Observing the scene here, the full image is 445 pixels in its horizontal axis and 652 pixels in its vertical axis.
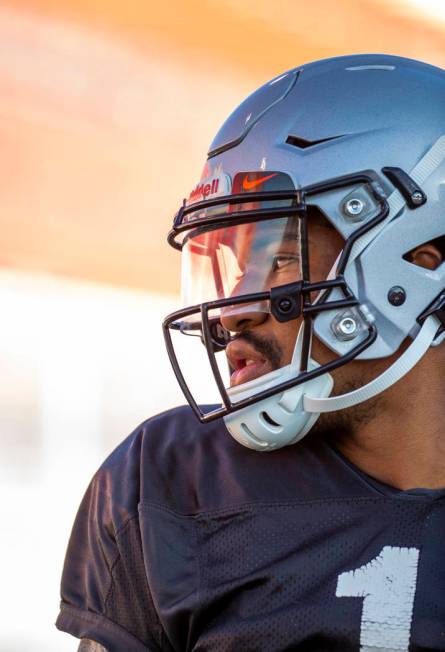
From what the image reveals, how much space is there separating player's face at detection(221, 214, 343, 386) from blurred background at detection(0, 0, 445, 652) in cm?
121

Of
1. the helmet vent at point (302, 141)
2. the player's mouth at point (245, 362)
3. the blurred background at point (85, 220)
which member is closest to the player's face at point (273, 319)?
the player's mouth at point (245, 362)

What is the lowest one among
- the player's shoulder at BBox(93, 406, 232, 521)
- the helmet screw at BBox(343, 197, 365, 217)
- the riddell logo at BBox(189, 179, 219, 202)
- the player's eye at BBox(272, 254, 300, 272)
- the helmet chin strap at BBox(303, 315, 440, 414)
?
the player's shoulder at BBox(93, 406, 232, 521)

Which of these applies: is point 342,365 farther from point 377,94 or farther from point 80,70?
point 80,70

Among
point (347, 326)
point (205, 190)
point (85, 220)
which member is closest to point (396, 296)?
point (347, 326)

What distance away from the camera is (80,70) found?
2.89 m

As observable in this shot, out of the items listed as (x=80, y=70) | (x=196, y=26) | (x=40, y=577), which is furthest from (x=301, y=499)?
(x=196, y=26)

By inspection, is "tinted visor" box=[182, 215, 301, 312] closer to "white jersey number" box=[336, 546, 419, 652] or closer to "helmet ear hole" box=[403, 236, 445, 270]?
"helmet ear hole" box=[403, 236, 445, 270]

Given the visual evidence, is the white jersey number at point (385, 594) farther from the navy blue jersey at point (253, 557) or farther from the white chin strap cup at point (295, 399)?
the white chin strap cup at point (295, 399)

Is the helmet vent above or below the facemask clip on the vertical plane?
above

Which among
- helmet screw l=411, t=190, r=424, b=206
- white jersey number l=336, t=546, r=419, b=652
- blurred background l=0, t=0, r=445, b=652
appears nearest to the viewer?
white jersey number l=336, t=546, r=419, b=652

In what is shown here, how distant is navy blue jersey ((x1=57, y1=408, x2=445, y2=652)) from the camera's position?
1.40 meters

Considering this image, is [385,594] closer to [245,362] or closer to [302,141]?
[245,362]

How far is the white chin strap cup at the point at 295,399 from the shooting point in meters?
1.46

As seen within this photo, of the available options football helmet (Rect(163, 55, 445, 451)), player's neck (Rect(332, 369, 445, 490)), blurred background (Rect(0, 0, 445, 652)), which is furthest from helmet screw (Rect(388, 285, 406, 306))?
blurred background (Rect(0, 0, 445, 652))
